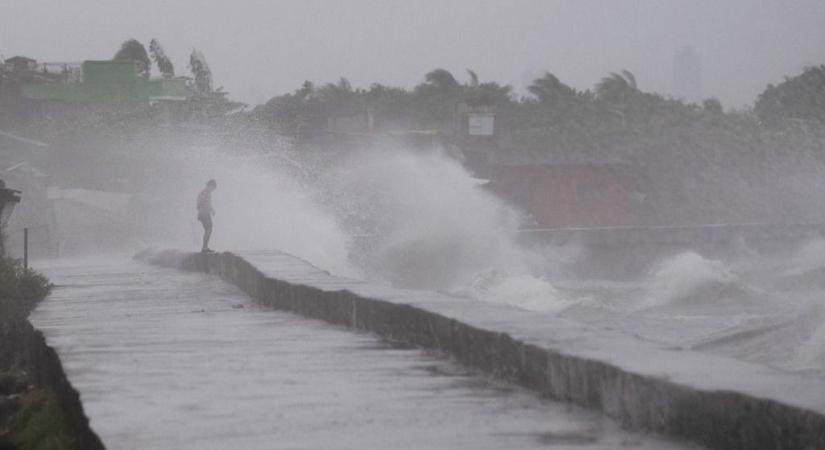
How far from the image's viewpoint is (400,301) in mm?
8477

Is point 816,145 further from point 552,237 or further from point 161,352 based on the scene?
point 161,352

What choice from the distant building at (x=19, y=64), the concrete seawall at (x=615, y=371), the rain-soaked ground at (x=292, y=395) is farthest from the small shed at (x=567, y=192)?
the concrete seawall at (x=615, y=371)

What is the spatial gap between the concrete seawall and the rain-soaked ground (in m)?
0.08

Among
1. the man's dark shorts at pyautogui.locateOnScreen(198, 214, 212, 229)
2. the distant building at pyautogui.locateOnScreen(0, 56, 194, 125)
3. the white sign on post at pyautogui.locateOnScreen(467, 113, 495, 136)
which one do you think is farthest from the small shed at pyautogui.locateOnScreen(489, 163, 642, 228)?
the man's dark shorts at pyautogui.locateOnScreen(198, 214, 212, 229)

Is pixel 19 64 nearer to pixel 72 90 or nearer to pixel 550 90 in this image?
pixel 72 90

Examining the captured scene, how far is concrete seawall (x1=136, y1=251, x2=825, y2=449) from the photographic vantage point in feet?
14.3

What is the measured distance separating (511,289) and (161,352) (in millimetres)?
51878

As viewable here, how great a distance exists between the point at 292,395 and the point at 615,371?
4.67 feet

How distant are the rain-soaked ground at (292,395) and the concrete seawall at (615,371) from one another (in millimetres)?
78

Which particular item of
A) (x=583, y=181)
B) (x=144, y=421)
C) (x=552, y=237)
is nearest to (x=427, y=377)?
(x=144, y=421)

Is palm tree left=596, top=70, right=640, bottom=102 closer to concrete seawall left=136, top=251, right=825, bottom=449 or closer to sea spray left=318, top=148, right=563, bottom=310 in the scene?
sea spray left=318, top=148, right=563, bottom=310

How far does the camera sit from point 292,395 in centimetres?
624

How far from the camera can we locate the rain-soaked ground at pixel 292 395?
16.9 ft

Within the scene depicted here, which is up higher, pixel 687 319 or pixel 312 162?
pixel 312 162
